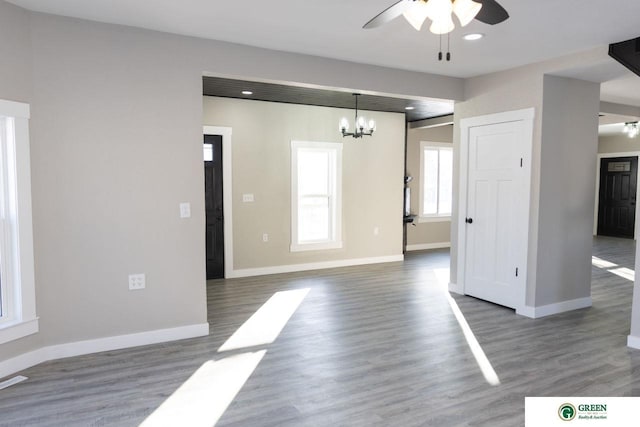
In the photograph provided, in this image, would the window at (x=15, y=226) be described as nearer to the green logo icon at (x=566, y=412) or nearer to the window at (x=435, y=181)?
the green logo icon at (x=566, y=412)

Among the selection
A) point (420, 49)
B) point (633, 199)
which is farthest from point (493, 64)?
point (633, 199)

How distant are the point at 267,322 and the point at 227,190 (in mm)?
2465

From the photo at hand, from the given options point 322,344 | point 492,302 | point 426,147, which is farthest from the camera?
point 426,147

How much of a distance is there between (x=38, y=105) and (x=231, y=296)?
288cm

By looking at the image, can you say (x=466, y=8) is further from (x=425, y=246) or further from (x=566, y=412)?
Answer: (x=425, y=246)

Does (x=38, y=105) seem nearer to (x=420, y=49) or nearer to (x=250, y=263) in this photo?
(x=420, y=49)

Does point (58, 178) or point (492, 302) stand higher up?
point (58, 178)

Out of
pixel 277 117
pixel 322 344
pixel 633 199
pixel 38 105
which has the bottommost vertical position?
pixel 322 344

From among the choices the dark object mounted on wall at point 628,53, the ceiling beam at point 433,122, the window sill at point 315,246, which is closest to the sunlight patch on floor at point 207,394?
the window sill at point 315,246

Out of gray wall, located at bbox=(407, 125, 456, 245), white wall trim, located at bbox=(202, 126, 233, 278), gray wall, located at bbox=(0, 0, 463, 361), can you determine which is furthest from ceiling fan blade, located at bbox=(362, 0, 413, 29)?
gray wall, located at bbox=(407, 125, 456, 245)

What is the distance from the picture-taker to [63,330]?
3459 mm

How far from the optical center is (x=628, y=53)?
12.2 ft

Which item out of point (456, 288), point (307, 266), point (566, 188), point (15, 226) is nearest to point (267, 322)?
point (15, 226)

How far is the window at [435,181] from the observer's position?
8.99m
